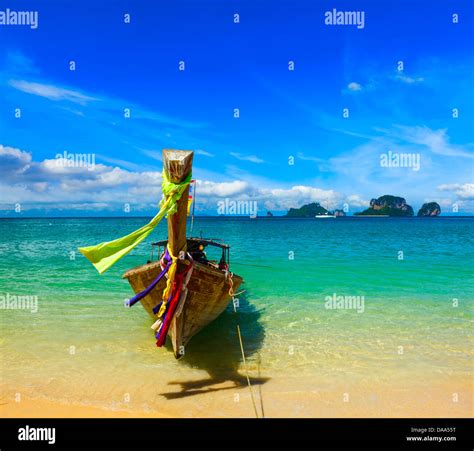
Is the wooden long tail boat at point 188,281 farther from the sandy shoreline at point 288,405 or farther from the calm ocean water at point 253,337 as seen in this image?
the sandy shoreline at point 288,405

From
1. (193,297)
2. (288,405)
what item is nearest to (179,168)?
(193,297)

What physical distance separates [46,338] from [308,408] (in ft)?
24.9

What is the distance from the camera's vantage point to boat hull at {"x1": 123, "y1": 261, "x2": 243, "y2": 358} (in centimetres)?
805

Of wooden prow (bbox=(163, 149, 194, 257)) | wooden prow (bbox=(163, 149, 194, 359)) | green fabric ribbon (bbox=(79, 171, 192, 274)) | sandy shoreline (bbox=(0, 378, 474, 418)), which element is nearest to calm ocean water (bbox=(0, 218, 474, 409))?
sandy shoreline (bbox=(0, 378, 474, 418))

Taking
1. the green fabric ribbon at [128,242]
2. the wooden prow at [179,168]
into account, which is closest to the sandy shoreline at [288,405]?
the green fabric ribbon at [128,242]

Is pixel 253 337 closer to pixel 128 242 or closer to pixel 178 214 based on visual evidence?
pixel 178 214

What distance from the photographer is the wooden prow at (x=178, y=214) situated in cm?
621

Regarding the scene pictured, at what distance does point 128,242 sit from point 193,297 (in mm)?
2698

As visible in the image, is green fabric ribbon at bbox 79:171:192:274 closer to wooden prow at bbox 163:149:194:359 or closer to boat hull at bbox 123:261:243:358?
wooden prow at bbox 163:149:194:359

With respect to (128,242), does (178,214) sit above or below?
above

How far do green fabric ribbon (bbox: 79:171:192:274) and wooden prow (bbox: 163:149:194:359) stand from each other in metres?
0.11

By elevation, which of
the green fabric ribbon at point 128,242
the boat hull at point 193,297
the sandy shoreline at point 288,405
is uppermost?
the green fabric ribbon at point 128,242

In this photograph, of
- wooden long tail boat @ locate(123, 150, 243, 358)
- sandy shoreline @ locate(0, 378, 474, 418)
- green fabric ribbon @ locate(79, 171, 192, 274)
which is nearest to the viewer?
green fabric ribbon @ locate(79, 171, 192, 274)

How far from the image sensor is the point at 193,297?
8570 mm
